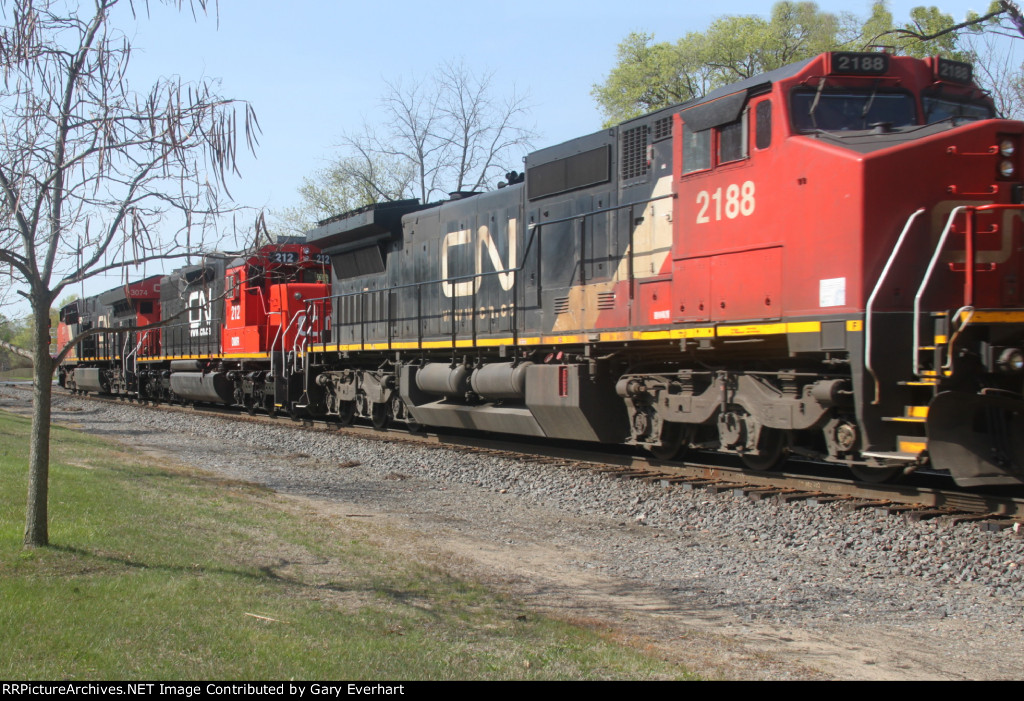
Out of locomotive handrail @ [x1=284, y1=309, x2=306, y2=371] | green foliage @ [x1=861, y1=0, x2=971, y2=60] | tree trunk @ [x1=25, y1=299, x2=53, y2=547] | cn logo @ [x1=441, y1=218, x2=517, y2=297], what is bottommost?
tree trunk @ [x1=25, y1=299, x2=53, y2=547]

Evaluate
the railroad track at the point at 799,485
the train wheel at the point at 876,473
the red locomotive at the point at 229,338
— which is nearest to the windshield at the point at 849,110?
the train wheel at the point at 876,473

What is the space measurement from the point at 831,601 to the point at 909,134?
432 cm

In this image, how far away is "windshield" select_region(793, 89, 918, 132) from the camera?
8227 mm

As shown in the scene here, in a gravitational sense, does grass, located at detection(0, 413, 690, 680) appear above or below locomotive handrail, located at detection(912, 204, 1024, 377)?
below

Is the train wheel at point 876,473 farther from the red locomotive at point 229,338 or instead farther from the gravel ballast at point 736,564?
the red locomotive at point 229,338

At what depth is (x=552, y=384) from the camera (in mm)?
11492

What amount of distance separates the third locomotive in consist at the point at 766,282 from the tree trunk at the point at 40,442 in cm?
100

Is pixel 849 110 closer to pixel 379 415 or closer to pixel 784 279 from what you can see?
pixel 784 279

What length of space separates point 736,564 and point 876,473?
2.38 meters

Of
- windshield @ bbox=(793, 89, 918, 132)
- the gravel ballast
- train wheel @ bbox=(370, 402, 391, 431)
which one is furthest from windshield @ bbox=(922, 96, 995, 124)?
train wheel @ bbox=(370, 402, 391, 431)

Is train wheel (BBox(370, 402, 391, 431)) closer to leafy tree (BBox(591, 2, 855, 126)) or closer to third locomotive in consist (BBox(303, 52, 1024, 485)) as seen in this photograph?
third locomotive in consist (BBox(303, 52, 1024, 485))

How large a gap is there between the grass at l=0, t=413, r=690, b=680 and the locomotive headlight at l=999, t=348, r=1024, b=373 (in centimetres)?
412

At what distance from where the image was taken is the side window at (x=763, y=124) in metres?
8.46
